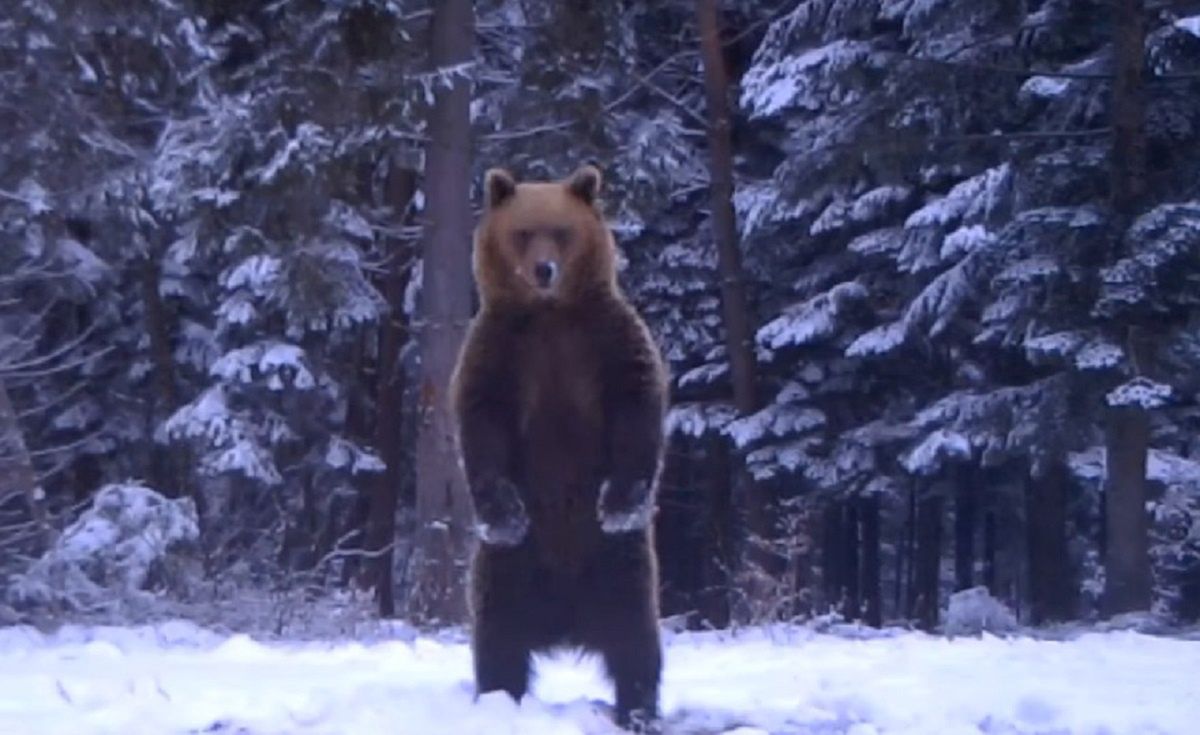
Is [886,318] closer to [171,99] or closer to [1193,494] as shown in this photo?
[1193,494]

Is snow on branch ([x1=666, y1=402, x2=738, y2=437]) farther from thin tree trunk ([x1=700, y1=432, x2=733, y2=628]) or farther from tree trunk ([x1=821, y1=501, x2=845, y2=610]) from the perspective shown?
tree trunk ([x1=821, y1=501, x2=845, y2=610])

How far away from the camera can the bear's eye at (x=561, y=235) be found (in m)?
6.89

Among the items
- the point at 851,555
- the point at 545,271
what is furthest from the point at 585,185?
the point at 851,555

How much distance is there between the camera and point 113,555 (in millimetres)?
14719

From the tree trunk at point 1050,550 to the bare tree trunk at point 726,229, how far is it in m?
3.45

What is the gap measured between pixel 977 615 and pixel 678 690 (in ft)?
22.4

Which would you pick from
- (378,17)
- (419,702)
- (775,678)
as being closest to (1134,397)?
(378,17)

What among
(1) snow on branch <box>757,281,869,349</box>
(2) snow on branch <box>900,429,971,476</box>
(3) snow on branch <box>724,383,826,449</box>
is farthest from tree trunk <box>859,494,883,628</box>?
(2) snow on branch <box>900,429,971,476</box>

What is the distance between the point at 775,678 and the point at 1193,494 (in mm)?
15035

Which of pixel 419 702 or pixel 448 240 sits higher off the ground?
pixel 448 240

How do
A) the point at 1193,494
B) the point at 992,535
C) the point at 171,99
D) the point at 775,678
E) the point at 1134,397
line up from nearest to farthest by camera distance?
the point at 775,678 < the point at 1134,397 < the point at 171,99 < the point at 1193,494 < the point at 992,535

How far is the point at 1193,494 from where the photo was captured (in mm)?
21594

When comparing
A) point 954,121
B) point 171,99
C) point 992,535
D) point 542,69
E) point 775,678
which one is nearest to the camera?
point 775,678

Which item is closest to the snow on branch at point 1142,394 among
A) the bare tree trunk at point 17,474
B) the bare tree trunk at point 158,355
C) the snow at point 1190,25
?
the snow at point 1190,25
